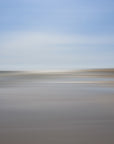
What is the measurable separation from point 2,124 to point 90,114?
63.9 inches

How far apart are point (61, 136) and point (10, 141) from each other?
67cm

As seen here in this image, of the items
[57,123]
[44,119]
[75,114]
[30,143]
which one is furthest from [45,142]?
[75,114]

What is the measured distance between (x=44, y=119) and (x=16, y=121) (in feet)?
1.58

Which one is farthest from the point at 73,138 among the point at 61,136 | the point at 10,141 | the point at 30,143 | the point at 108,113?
the point at 108,113

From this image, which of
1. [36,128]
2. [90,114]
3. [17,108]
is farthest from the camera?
[17,108]

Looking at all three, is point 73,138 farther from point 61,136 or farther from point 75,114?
point 75,114

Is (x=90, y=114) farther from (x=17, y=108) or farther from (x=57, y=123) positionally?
(x=17, y=108)

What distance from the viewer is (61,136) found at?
8.80 ft

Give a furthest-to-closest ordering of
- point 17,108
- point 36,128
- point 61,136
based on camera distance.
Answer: point 17,108 → point 36,128 → point 61,136

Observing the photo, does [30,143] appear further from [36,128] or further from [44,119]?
[44,119]

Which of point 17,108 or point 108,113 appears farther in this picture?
point 17,108

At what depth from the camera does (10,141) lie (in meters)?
2.51

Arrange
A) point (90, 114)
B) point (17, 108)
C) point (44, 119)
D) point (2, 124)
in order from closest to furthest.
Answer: point (2, 124) → point (44, 119) → point (90, 114) → point (17, 108)

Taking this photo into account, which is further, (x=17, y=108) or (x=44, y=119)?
(x=17, y=108)
